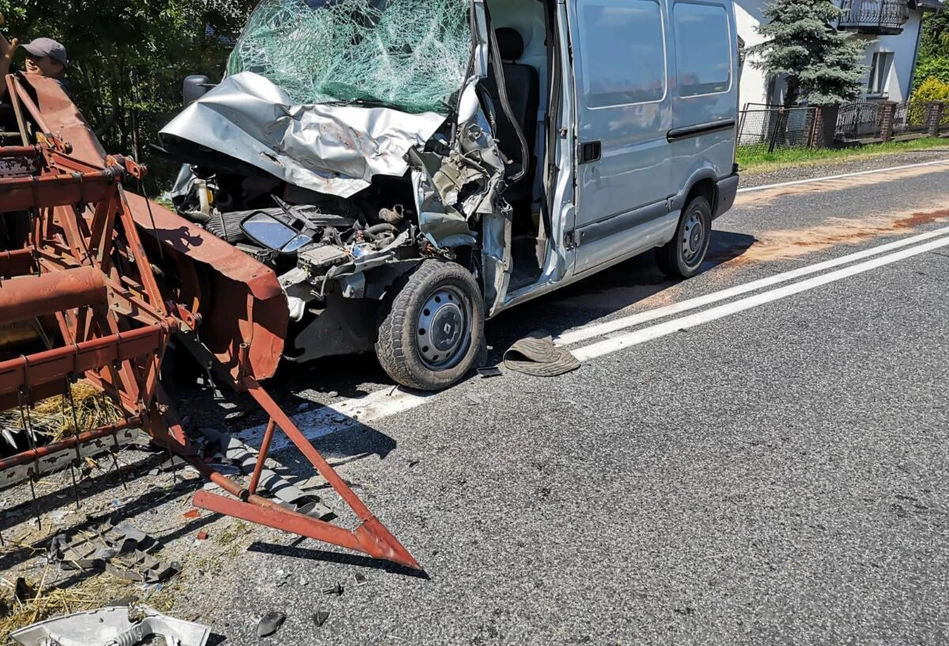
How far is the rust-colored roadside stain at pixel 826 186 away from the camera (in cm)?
1208

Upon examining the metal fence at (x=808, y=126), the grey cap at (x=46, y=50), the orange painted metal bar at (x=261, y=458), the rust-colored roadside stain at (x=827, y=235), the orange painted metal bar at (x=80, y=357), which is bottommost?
the metal fence at (x=808, y=126)

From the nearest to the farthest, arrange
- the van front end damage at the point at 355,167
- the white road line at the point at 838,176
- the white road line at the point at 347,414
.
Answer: the white road line at the point at 347,414, the van front end damage at the point at 355,167, the white road line at the point at 838,176

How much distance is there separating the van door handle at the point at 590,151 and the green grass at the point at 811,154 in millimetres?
11729

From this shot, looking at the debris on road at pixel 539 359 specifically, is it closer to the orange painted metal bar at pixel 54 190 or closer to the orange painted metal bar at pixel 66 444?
the orange painted metal bar at pixel 66 444

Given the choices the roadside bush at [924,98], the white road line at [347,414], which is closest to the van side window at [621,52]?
the white road line at [347,414]

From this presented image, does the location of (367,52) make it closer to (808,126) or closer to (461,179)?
(461,179)

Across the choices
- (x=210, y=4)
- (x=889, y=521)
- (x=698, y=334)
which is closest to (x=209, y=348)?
(x=889, y=521)

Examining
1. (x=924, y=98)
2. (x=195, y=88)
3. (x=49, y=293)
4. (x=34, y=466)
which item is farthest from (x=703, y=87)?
(x=924, y=98)

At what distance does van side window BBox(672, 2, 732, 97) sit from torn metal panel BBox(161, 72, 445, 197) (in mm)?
2681

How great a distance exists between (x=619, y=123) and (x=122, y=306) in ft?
12.0

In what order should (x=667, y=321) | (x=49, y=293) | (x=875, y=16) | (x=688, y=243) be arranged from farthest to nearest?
(x=875, y=16)
(x=688, y=243)
(x=667, y=321)
(x=49, y=293)

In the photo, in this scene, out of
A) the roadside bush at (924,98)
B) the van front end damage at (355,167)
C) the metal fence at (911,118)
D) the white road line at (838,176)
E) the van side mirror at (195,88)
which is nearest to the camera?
the van front end damage at (355,167)

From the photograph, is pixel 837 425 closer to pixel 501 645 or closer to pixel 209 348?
pixel 501 645

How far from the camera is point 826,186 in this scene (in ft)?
44.6
